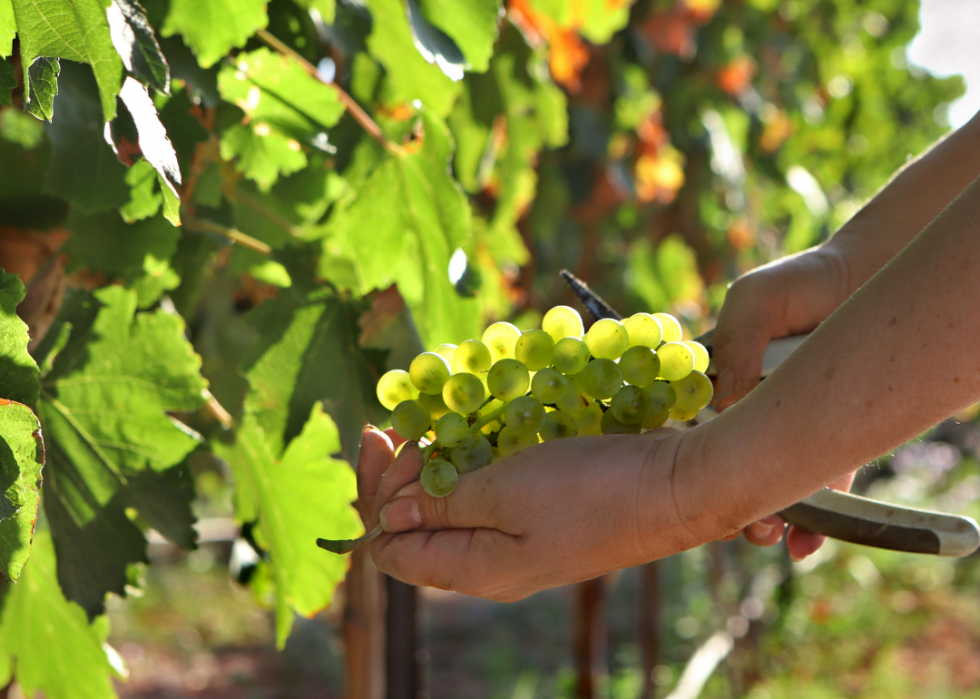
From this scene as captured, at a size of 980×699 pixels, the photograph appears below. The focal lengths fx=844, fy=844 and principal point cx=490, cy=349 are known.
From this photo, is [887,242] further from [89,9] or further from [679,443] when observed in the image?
[89,9]

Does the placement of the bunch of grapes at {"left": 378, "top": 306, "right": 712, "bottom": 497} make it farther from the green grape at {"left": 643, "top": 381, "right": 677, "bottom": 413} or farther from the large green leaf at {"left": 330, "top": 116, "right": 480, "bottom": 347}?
the large green leaf at {"left": 330, "top": 116, "right": 480, "bottom": 347}

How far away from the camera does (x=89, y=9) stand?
56 cm

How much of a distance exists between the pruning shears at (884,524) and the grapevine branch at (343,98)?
46 centimetres

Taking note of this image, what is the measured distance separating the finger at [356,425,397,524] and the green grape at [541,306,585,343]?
16cm

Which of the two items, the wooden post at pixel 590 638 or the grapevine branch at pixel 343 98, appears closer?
the grapevine branch at pixel 343 98

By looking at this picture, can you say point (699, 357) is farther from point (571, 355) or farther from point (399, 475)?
point (399, 475)

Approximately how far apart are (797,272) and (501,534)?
47 centimetres

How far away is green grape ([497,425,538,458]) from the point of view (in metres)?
0.61

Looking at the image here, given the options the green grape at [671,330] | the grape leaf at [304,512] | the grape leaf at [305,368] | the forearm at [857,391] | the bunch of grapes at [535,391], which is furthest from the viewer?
the grape leaf at [304,512]

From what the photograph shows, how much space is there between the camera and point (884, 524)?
696mm

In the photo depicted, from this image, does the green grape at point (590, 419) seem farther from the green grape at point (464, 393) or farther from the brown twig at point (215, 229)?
the brown twig at point (215, 229)

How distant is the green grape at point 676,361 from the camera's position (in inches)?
25.6

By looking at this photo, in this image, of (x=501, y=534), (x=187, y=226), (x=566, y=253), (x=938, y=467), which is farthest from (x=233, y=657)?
(x=938, y=467)

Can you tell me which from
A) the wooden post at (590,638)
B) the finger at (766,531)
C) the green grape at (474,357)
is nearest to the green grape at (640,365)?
the green grape at (474,357)
